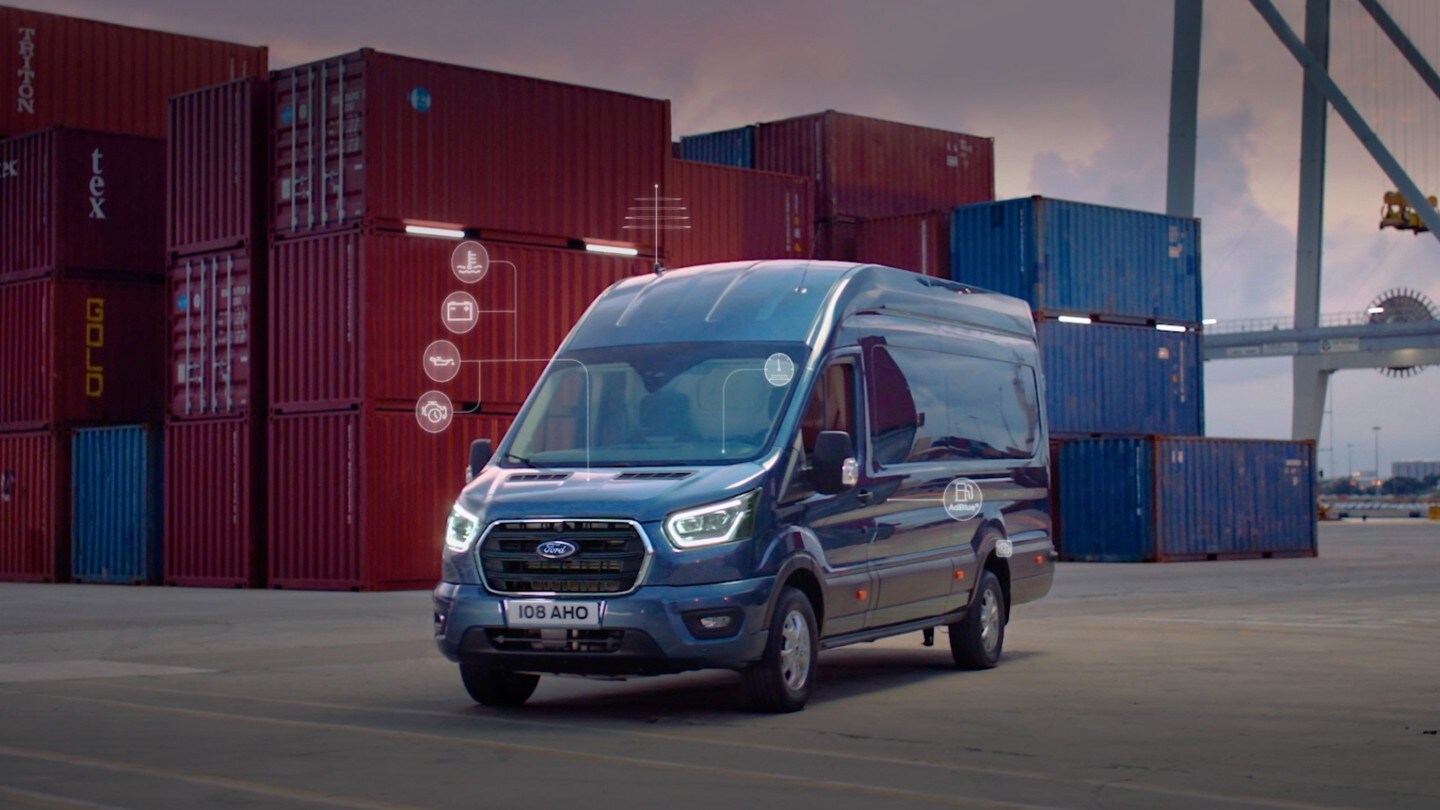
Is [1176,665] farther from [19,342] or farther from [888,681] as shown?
[19,342]

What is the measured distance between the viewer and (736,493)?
967cm

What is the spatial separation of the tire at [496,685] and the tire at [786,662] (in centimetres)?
142

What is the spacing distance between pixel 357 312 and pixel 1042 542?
12939 millimetres

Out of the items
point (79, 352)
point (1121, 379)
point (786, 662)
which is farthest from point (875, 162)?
point (786, 662)

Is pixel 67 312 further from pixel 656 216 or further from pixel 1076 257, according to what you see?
pixel 1076 257

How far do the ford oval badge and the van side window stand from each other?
2291mm

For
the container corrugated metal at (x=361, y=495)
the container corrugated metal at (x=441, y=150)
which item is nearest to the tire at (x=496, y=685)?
the container corrugated metal at (x=361, y=495)

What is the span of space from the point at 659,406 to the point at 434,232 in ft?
49.5

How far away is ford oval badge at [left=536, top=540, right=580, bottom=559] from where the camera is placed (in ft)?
31.7

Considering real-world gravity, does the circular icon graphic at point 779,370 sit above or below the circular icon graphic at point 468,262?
below

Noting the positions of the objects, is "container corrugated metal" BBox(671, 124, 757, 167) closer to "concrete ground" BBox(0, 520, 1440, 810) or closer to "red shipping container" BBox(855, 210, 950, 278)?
"red shipping container" BBox(855, 210, 950, 278)

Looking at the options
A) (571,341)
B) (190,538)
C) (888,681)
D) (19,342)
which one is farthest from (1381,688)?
(19,342)

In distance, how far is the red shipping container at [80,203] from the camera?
28828mm

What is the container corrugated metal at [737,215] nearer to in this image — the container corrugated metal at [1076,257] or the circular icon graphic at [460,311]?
the container corrugated metal at [1076,257]
